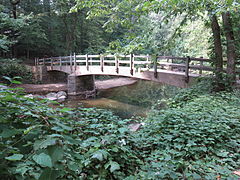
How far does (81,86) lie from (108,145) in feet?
43.3

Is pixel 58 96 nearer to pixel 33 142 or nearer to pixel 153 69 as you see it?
pixel 153 69

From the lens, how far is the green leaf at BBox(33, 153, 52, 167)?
0.89m

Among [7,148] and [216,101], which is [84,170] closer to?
[7,148]

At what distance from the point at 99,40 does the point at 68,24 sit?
4336 millimetres

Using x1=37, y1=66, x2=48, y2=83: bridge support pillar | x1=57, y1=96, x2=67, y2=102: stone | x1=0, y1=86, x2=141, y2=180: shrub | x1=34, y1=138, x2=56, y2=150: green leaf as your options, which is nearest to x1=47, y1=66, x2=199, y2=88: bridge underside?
x1=57, y1=96, x2=67, y2=102: stone

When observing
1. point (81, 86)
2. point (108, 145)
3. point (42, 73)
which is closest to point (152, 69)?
point (108, 145)

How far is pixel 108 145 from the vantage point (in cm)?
252

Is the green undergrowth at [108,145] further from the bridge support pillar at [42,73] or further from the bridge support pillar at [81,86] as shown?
the bridge support pillar at [42,73]

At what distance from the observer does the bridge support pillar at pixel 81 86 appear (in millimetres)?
14656

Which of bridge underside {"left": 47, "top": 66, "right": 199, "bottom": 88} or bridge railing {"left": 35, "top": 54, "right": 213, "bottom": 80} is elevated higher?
bridge railing {"left": 35, "top": 54, "right": 213, "bottom": 80}

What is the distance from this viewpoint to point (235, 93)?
19.1 ft

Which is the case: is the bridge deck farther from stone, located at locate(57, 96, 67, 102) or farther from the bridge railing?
stone, located at locate(57, 96, 67, 102)

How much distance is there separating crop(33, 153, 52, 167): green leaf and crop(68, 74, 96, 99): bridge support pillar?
46.0ft

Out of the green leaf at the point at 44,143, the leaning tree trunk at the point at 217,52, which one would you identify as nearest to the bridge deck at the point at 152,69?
the leaning tree trunk at the point at 217,52
